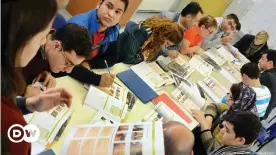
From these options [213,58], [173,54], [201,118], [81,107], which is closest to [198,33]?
[213,58]

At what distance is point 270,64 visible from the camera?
10.5ft

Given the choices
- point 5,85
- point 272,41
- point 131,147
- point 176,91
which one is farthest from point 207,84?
point 272,41

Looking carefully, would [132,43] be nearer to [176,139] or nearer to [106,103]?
[106,103]

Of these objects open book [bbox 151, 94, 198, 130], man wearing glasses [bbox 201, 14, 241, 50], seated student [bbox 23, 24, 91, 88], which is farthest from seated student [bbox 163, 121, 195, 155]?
man wearing glasses [bbox 201, 14, 241, 50]

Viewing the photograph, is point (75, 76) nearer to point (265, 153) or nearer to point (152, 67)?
point (152, 67)

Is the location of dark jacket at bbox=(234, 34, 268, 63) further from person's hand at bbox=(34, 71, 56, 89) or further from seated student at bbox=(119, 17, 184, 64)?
person's hand at bbox=(34, 71, 56, 89)

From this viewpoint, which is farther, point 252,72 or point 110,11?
point 252,72

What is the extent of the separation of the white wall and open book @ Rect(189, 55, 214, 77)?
7.00ft

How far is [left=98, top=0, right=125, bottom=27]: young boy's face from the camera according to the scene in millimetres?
1856

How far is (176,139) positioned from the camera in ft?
3.36

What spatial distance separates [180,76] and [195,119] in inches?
17.3

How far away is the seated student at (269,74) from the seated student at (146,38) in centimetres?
134

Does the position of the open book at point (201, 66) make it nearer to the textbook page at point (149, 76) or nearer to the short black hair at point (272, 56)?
the textbook page at point (149, 76)

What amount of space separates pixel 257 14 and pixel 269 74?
187 centimetres
